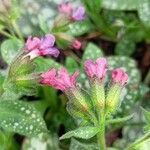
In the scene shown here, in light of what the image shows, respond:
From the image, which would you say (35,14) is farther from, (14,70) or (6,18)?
(14,70)

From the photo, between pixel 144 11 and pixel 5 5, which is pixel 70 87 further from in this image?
pixel 144 11

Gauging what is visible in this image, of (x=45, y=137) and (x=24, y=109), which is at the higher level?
(x=24, y=109)

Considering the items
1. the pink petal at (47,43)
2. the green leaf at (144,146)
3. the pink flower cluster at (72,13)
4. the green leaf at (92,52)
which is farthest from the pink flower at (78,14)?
the green leaf at (144,146)

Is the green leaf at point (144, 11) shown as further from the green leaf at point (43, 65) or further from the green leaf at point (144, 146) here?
the green leaf at point (144, 146)

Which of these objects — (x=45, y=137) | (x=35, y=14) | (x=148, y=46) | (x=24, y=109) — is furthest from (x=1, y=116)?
(x=148, y=46)

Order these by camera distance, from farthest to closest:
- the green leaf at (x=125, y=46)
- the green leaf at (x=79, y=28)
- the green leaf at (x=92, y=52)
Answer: the green leaf at (x=125, y=46) → the green leaf at (x=79, y=28) → the green leaf at (x=92, y=52)

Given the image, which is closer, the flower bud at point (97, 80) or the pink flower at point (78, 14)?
the flower bud at point (97, 80)
